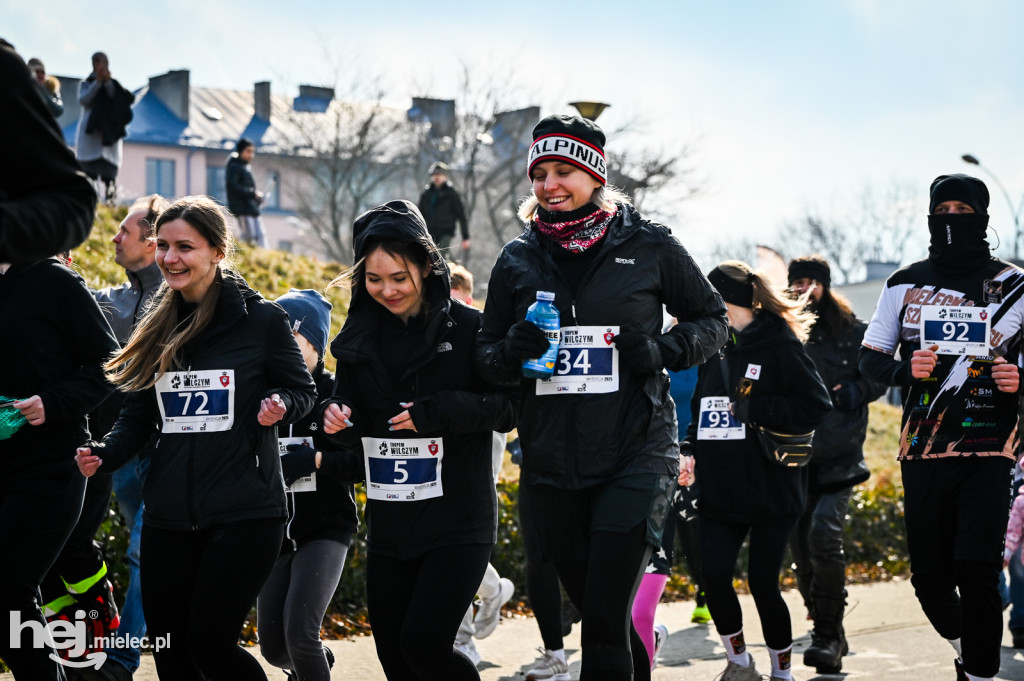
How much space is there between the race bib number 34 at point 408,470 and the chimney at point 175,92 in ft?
219

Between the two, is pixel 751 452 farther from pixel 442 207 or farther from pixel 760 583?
pixel 442 207

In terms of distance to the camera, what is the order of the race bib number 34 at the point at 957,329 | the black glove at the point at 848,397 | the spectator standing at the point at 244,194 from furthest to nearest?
the spectator standing at the point at 244,194 → the black glove at the point at 848,397 → the race bib number 34 at the point at 957,329

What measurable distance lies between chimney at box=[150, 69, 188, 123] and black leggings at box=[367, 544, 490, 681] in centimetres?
6688

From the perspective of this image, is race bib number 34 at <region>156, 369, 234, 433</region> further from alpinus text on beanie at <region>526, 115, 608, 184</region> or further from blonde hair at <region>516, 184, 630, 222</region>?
alpinus text on beanie at <region>526, 115, 608, 184</region>

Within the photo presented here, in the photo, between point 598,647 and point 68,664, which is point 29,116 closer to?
point 598,647

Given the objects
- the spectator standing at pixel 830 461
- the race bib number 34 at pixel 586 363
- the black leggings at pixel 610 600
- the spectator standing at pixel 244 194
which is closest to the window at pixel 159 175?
the spectator standing at pixel 244 194

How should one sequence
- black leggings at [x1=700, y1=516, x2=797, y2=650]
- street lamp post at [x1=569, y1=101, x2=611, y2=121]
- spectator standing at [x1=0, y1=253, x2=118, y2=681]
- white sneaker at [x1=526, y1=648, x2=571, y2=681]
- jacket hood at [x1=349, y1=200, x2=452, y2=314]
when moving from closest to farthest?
spectator standing at [x1=0, y1=253, x2=118, y2=681] < jacket hood at [x1=349, y1=200, x2=452, y2=314] < black leggings at [x1=700, y1=516, x2=797, y2=650] < white sneaker at [x1=526, y1=648, x2=571, y2=681] < street lamp post at [x1=569, y1=101, x2=611, y2=121]

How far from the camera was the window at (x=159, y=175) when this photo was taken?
219 feet

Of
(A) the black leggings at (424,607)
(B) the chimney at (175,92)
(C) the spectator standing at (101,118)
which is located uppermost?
(B) the chimney at (175,92)

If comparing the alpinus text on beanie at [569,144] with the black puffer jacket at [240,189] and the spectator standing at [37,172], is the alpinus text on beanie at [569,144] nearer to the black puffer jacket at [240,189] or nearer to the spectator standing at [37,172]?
the spectator standing at [37,172]

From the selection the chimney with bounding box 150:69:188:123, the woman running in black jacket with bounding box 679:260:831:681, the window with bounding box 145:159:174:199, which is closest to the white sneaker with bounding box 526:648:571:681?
the woman running in black jacket with bounding box 679:260:831:681

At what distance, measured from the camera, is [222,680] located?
4.73 m

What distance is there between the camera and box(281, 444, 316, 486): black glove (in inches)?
221

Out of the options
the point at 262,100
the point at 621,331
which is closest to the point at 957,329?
the point at 621,331
